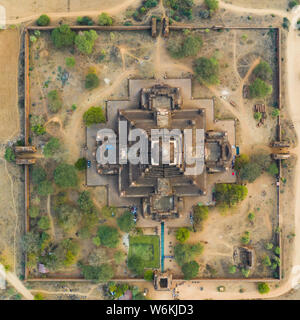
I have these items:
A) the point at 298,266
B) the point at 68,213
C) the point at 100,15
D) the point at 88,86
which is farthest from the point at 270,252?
the point at 100,15

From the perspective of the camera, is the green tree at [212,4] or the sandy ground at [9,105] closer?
the green tree at [212,4]

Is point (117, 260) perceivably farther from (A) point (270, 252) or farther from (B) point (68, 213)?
(A) point (270, 252)

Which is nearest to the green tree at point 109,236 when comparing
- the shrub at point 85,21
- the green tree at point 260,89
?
the green tree at point 260,89

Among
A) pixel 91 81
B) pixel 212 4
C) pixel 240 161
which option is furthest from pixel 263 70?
pixel 91 81

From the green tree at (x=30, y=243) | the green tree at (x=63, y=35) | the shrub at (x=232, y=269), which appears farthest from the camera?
the shrub at (x=232, y=269)

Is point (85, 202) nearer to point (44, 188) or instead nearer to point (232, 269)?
point (44, 188)

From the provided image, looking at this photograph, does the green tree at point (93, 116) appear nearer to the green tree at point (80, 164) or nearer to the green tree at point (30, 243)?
the green tree at point (80, 164)

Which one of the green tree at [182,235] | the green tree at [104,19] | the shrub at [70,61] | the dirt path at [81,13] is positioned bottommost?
the green tree at [182,235]

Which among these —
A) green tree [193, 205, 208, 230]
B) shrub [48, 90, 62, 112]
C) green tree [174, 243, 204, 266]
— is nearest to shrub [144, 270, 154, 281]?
green tree [174, 243, 204, 266]
